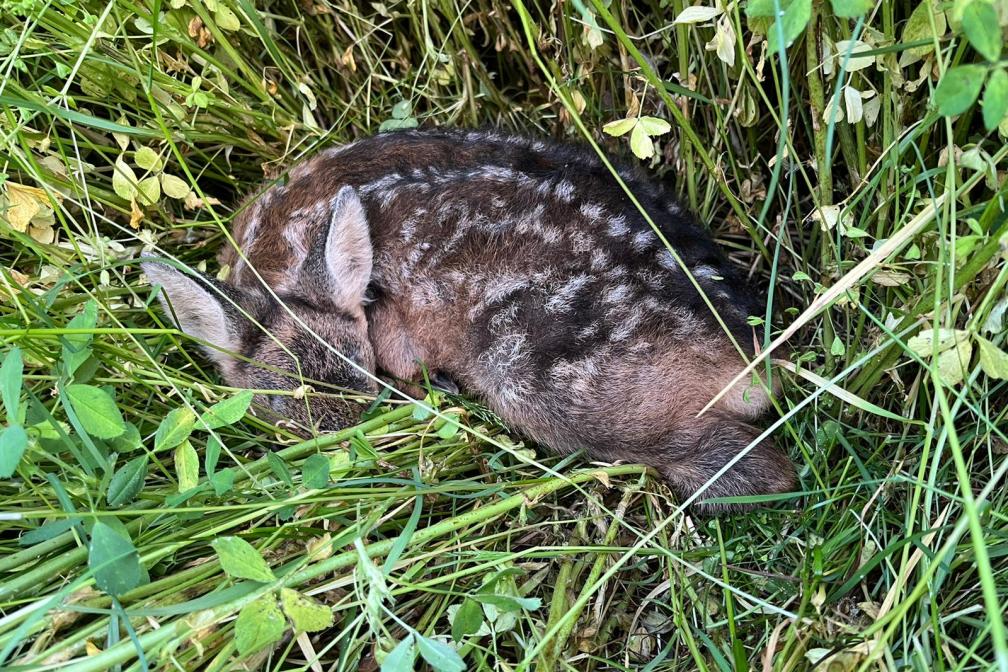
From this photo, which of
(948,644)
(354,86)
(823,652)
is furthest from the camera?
(354,86)

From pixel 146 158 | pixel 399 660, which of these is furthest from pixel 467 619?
pixel 146 158

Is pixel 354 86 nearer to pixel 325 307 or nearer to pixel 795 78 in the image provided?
pixel 325 307

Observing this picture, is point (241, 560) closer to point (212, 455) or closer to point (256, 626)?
point (256, 626)

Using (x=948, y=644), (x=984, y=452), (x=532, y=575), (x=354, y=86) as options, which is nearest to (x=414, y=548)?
(x=532, y=575)

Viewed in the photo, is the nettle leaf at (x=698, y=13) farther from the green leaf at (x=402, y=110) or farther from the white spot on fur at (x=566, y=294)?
the green leaf at (x=402, y=110)

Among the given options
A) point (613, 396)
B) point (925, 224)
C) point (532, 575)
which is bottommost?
point (532, 575)

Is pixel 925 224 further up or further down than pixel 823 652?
further up
